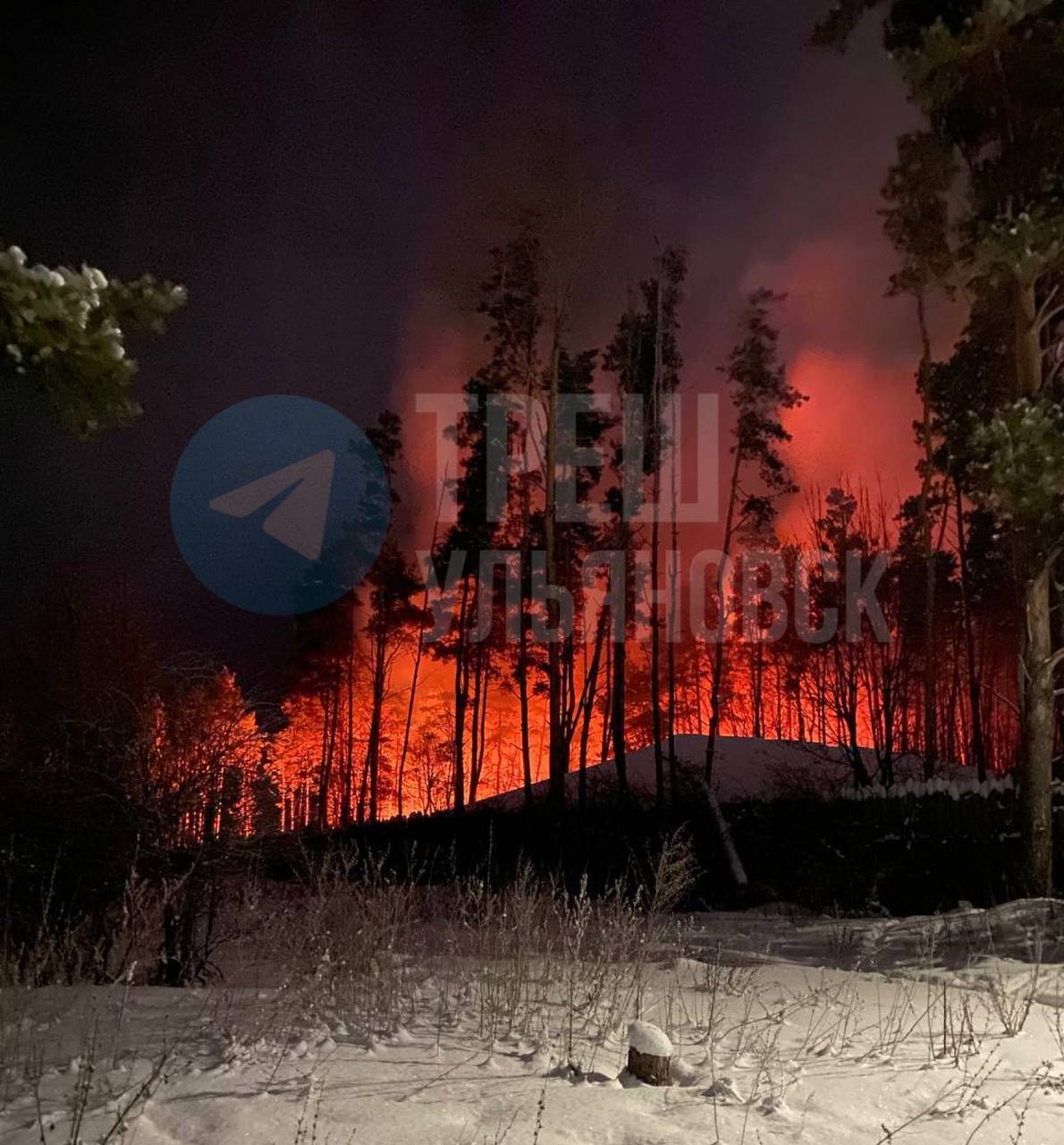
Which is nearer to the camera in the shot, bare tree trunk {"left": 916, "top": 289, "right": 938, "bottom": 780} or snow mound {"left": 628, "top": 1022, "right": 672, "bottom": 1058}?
snow mound {"left": 628, "top": 1022, "right": 672, "bottom": 1058}

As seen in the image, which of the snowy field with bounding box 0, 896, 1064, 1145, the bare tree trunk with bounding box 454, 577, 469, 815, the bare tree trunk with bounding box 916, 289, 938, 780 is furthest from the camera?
the bare tree trunk with bounding box 454, 577, 469, 815

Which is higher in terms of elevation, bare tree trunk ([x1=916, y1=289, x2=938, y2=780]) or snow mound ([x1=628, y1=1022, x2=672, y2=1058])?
bare tree trunk ([x1=916, y1=289, x2=938, y2=780])

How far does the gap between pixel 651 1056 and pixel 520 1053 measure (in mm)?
720

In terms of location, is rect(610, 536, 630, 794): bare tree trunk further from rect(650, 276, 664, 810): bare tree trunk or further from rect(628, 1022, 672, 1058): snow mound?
rect(628, 1022, 672, 1058): snow mound

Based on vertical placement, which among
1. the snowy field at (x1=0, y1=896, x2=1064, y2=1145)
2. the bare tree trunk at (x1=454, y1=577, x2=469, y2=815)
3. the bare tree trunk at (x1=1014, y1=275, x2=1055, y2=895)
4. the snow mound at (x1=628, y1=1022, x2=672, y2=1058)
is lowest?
the snowy field at (x1=0, y1=896, x2=1064, y2=1145)

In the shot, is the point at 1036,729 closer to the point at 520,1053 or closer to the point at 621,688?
the point at 520,1053

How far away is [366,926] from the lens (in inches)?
242

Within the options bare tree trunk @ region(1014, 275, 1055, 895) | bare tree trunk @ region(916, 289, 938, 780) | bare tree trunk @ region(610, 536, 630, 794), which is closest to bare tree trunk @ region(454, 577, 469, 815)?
bare tree trunk @ region(610, 536, 630, 794)

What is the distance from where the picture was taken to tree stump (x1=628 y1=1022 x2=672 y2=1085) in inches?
170

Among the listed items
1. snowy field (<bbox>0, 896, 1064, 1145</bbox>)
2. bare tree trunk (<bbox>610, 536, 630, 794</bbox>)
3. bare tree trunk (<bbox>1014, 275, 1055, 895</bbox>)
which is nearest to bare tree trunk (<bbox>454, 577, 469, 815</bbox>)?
bare tree trunk (<bbox>610, 536, 630, 794</bbox>)

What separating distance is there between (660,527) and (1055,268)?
587 inches

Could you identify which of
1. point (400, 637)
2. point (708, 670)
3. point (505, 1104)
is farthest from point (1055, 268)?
point (708, 670)

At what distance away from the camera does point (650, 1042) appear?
4.32 metres

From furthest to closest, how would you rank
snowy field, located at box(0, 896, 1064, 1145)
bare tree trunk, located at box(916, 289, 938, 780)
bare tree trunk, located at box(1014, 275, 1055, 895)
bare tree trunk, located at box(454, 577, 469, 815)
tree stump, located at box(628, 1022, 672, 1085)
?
bare tree trunk, located at box(454, 577, 469, 815), bare tree trunk, located at box(916, 289, 938, 780), bare tree trunk, located at box(1014, 275, 1055, 895), tree stump, located at box(628, 1022, 672, 1085), snowy field, located at box(0, 896, 1064, 1145)
